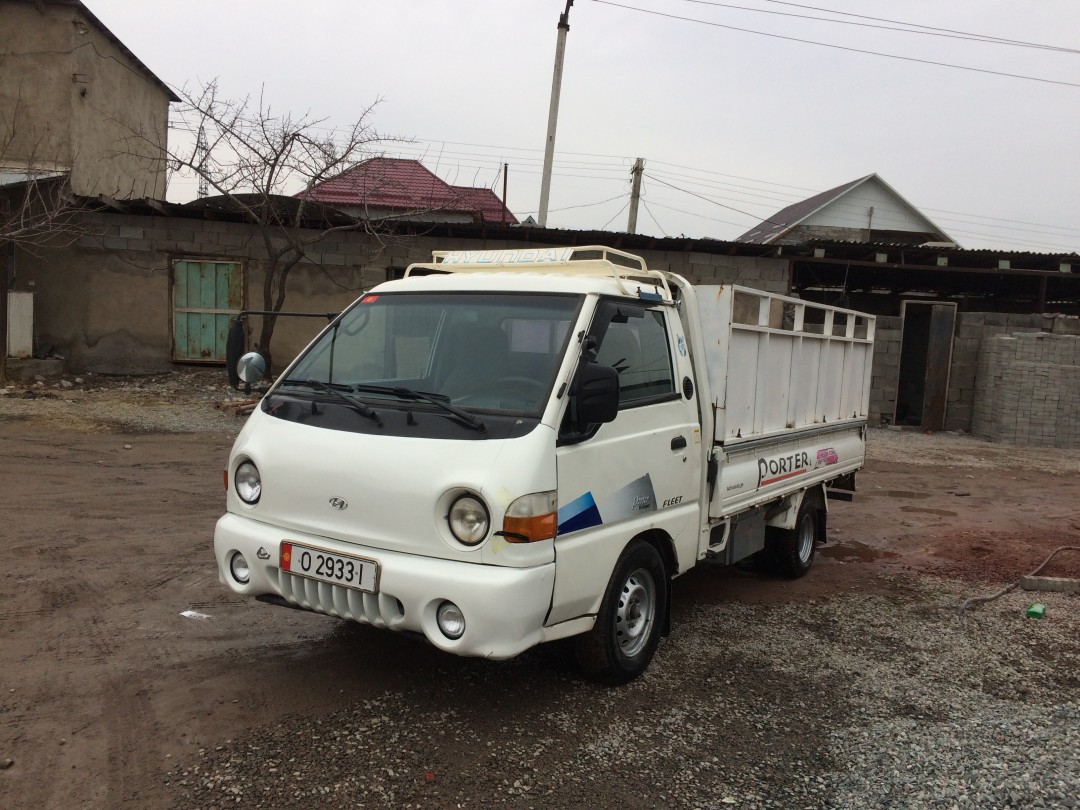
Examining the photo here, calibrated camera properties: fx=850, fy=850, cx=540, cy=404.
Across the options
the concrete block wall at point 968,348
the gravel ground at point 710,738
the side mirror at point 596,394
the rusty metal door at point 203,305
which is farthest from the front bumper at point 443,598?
the concrete block wall at point 968,348

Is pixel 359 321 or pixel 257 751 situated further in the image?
pixel 359 321

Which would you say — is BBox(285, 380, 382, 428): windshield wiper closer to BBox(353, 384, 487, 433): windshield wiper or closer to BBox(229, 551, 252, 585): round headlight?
BBox(353, 384, 487, 433): windshield wiper

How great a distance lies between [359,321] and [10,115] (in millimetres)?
16702

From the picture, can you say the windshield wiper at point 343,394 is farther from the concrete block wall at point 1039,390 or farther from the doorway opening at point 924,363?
the concrete block wall at point 1039,390

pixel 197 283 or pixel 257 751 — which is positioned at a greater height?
pixel 197 283

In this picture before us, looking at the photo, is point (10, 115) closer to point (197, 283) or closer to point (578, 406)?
point (197, 283)

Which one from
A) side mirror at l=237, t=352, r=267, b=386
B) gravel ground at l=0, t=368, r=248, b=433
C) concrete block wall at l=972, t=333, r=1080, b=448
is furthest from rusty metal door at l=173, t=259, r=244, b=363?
concrete block wall at l=972, t=333, r=1080, b=448

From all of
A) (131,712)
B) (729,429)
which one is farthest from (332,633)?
(729,429)

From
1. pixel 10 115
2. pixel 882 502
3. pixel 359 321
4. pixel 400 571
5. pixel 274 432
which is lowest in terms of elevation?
pixel 882 502

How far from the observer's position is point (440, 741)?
3445 mm

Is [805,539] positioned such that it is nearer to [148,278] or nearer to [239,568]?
[239,568]

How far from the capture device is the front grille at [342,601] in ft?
11.2

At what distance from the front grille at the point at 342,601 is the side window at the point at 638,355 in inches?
55.4

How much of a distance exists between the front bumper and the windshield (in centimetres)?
67
